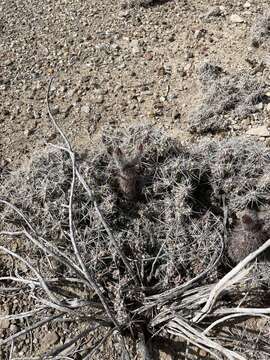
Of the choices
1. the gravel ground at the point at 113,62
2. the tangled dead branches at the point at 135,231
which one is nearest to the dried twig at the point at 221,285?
the tangled dead branches at the point at 135,231

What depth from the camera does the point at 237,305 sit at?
259 cm

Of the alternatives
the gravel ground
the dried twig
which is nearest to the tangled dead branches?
the dried twig

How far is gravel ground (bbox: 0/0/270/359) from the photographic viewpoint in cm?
349

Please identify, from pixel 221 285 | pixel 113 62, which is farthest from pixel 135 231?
pixel 113 62

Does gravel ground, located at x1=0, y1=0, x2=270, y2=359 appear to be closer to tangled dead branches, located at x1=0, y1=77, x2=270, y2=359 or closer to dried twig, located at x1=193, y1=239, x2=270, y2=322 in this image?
tangled dead branches, located at x1=0, y1=77, x2=270, y2=359

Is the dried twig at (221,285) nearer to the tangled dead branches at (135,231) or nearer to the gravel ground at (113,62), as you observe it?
the tangled dead branches at (135,231)

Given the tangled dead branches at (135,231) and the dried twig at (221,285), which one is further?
the tangled dead branches at (135,231)

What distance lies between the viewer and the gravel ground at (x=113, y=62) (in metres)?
3.49

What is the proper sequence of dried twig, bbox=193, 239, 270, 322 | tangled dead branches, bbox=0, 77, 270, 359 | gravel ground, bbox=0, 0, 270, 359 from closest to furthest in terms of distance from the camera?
dried twig, bbox=193, 239, 270, 322
tangled dead branches, bbox=0, 77, 270, 359
gravel ground, bbox=0, 0, 270, 359

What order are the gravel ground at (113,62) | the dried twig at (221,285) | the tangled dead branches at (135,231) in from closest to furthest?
1. the dried twig at (221,285)
2. the tangled dead branches at (135,231)
3. the gravel ground at (113,62)

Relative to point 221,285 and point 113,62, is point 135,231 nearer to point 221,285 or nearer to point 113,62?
point 221,285

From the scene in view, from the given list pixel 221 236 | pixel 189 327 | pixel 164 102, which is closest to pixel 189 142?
pixel 164 102

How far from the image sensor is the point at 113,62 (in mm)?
3887

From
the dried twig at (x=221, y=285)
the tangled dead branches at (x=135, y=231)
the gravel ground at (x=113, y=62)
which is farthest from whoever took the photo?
the gravel ground at (x=113, y=62)
